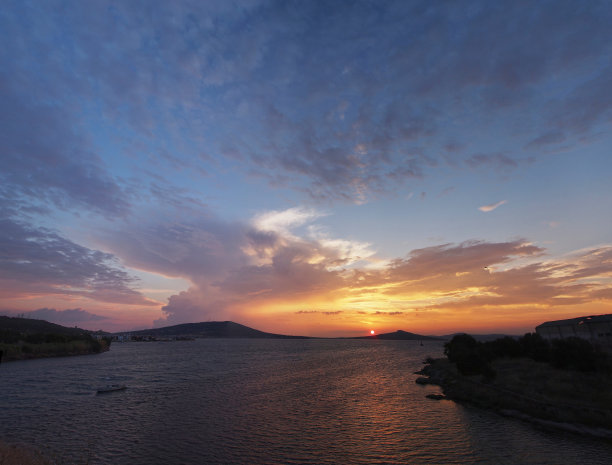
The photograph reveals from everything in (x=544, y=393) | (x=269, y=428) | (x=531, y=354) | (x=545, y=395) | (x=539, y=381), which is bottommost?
(x=269, y=428)

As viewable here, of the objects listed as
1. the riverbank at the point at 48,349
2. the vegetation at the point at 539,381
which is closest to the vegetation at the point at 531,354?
the vegetation at the point at 539,381

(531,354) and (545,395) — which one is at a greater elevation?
(531,354)

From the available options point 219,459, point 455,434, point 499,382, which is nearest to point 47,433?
point 219,459

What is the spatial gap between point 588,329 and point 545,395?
5250 centimetres

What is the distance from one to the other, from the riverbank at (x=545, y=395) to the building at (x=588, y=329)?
2684cm

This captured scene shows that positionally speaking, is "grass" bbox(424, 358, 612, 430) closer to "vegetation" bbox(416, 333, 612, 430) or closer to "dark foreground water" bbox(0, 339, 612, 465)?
"vegetation" bbox(416, 333, 612, 430)

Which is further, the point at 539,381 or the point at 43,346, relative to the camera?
the point at 43,346

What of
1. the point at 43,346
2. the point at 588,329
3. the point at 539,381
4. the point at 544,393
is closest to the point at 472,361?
the point at 539,381

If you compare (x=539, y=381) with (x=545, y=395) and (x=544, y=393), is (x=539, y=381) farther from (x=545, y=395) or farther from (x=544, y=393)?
(x=545, y=395)

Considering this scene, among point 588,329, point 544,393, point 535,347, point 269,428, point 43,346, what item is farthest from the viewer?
point 43,346

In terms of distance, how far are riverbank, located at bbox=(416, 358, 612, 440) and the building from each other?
26.8 metres

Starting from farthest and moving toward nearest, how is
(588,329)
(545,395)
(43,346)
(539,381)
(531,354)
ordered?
(43,346) < (588,329) < (531,354) < (539,381) < (545,395)

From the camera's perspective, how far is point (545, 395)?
148 feet

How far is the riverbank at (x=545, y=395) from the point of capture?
3744 centimetres
